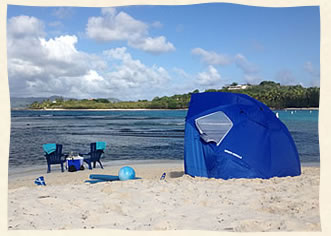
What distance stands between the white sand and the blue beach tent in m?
0.40

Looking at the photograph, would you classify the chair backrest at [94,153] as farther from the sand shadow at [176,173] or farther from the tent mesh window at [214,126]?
the tent mesh window at [214,126]

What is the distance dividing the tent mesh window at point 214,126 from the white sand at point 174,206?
0.86 metres

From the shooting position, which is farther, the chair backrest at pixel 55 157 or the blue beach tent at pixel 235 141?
the chair backrest at pixel 55 157

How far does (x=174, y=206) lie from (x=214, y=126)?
2.36 metres

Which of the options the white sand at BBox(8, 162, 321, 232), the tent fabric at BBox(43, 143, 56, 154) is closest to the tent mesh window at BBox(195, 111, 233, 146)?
the white sand at BBox(8, 162, 321, 232)

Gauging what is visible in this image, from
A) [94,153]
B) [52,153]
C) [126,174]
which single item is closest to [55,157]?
[52,153]

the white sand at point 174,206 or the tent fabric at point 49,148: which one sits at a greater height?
the tent fabric at point 49,148

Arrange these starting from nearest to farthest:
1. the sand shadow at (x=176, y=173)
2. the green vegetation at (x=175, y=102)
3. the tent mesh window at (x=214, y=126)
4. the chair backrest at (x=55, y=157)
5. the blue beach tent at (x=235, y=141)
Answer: the blue beach tent at (x=235, y=141) → the tent mesh window at (x=214, y=126) → the sand shadow at (x=176, y=173) → the chair backrest at (x=55, y=157) → the green vegetation at (x=175, y=102)

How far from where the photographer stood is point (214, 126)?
5996mm

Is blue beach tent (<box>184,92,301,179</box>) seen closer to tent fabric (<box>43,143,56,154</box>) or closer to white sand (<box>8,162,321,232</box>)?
white sand (<box>8,162,321,232</box>)

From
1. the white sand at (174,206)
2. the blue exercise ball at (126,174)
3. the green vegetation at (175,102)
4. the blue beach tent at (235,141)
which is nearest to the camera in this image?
the white sand at (174,206)

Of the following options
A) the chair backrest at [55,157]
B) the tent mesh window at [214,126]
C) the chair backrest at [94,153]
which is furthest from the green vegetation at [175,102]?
the chair backrest at [55,157]

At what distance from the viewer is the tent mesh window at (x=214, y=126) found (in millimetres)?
5914

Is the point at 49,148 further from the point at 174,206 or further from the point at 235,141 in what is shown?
the point at 174,206
